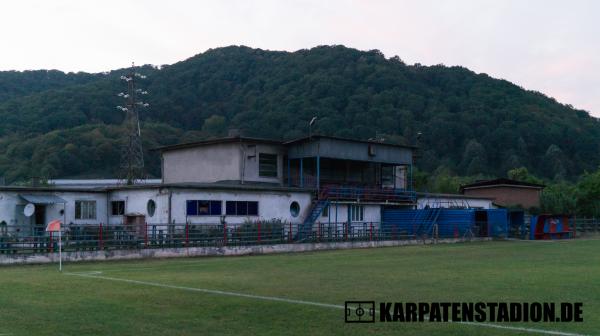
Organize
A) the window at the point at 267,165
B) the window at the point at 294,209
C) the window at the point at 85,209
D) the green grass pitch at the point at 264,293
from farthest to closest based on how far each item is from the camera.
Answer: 1. the window at the point at 267,165
2. the window at the point at 294,209
3. the window at the point at 85,209
4. the green grass pitch at the point at 264,293

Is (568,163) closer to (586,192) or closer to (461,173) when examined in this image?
(461,173)

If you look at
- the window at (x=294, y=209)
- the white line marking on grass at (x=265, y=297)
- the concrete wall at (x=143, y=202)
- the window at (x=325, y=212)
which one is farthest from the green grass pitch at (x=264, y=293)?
the window at (x=325, y=212)

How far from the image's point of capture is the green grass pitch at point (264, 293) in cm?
1168

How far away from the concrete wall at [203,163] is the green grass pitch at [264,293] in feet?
67.6

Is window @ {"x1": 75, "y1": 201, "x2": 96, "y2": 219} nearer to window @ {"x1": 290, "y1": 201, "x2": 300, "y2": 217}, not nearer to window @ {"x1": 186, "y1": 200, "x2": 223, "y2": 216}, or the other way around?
window @ {"x1": 186, "y1": 200, "x2": 223, "y2": 216}

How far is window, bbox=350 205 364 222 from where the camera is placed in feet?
161

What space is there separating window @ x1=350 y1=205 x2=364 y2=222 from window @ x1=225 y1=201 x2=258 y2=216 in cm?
854

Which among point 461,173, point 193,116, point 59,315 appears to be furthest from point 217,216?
point 461,173

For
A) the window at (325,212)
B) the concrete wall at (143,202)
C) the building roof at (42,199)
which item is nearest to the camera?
the building roof at (42,199)

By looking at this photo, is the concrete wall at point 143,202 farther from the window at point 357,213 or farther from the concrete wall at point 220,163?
the window at point 357,213

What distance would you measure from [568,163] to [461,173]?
1698 centimetres

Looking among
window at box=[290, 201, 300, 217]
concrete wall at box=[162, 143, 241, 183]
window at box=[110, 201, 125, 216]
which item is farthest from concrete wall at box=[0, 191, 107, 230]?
window at box=[290, 201, 300, 217]

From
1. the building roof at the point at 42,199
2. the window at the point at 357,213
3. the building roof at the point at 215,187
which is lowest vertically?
the window at the point at 357,213

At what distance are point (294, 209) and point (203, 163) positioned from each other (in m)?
7.59
